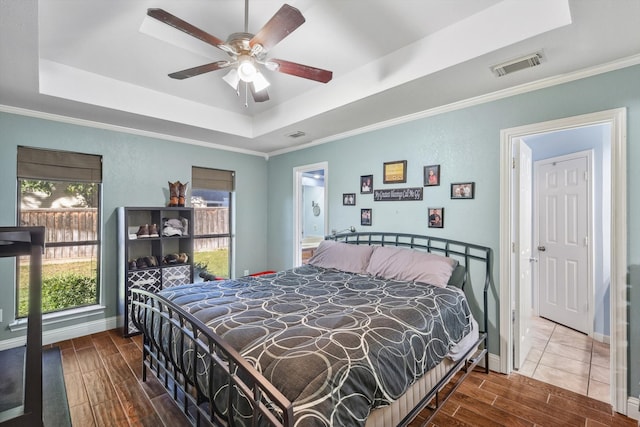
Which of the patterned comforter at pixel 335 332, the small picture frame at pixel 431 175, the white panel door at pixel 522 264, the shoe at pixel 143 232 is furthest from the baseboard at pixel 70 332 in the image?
the white panel door at pixel 522 264

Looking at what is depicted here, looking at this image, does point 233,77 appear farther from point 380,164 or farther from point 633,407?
point 633,407

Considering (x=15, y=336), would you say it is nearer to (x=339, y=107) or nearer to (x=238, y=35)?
(x=238, y=35)

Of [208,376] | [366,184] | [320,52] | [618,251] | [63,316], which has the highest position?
[320,52]

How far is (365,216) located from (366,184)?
1.35 ft

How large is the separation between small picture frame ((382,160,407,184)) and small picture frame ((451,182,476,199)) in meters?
0.58

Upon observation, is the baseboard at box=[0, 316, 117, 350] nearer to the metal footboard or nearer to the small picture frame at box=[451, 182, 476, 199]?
the metal footboard

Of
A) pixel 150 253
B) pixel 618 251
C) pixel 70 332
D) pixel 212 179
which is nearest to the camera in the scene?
pixel 618 251

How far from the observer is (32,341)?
2.89 feet

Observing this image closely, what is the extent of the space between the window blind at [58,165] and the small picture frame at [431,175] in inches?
152

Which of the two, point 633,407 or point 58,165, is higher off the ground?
point 58,165

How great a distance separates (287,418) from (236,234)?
4156mm

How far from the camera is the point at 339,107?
317 centimetres

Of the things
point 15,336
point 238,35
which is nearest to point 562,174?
point 238,35

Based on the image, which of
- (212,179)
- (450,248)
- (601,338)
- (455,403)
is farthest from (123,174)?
(601,338)
